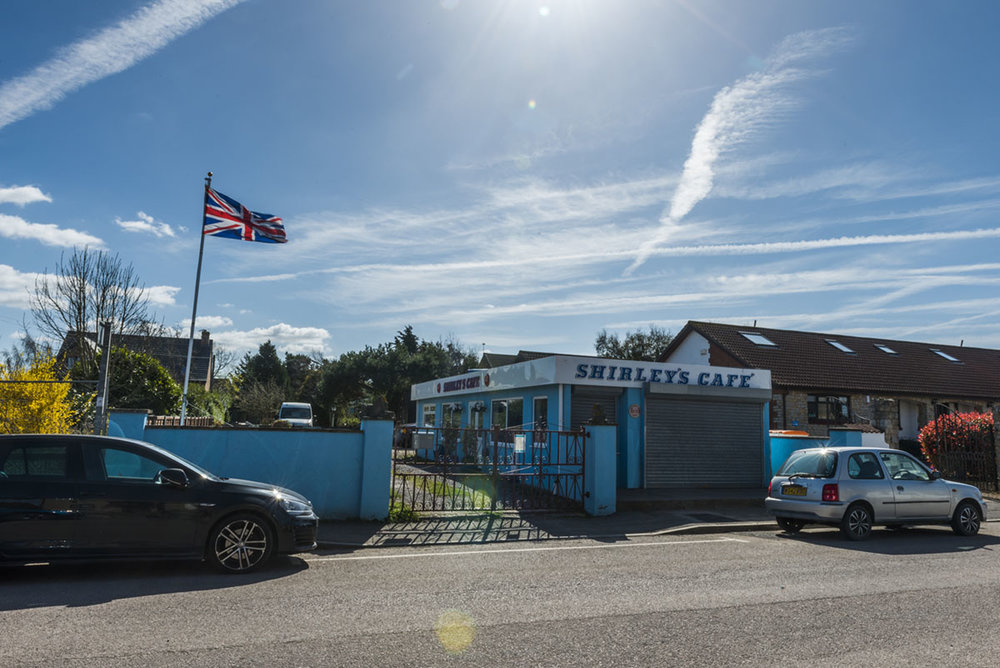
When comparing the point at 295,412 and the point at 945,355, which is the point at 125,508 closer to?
the point at 295,412

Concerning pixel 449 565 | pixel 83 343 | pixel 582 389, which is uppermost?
pixel 83 343

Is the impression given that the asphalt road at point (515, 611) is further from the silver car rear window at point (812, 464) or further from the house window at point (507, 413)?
the house window at point (507, 413)

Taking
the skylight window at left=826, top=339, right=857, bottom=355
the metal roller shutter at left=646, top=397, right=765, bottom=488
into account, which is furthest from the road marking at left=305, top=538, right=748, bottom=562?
the skylight window at left=826, top=339, right=857, bottom=355

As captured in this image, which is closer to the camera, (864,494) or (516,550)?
(516,550)

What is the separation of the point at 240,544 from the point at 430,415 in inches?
868

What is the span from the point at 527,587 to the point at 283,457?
6.14 metres

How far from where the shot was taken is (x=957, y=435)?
65.4 ft

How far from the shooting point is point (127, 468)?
758 cm

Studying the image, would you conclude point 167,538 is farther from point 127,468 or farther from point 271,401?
point 271,401

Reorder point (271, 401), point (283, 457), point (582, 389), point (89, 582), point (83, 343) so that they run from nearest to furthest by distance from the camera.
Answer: point (89, 582) < point (283, 457) < point (582, 389) < point (83, 343) < point (271, 401)

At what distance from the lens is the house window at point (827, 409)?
27906mm

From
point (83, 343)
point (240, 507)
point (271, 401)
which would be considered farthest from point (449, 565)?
point (271, 401)

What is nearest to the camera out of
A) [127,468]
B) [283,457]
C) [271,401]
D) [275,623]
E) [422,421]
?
[275,623]

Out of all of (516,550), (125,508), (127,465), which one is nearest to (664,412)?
(516,550)
